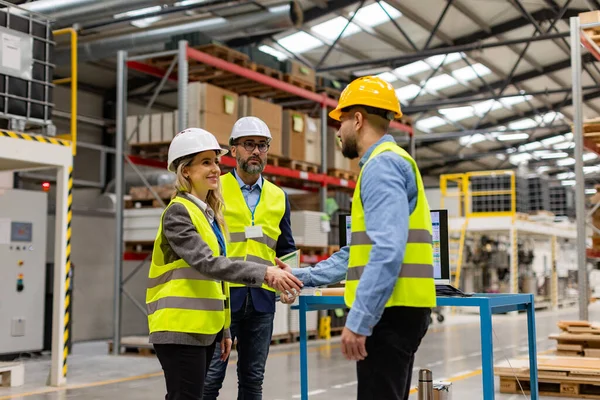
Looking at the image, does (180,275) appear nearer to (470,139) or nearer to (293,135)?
(293,135)

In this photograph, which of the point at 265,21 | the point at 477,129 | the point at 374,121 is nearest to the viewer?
the point at 374,121

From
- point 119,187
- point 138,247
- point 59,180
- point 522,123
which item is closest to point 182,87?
point 119,187

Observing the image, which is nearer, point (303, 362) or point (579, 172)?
point (303, 362)

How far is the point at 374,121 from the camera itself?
3.15m

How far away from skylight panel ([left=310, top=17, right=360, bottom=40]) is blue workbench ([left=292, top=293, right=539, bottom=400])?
13.0 meters

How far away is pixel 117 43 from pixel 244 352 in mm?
10041

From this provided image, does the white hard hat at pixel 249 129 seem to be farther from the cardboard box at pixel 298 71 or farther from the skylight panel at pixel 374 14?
the skylight panel at pixel 374 14

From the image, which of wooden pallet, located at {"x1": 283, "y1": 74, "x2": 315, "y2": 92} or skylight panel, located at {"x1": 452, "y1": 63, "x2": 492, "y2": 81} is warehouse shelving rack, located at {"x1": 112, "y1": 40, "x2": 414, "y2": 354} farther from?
skylight panel, located at {"x1": 452, "y1": 63, "x2": 492, "y2": 81}

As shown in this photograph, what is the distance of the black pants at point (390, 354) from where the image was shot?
2910 millimetres

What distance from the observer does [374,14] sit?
1708cm

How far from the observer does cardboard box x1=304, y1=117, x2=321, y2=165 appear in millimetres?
13102

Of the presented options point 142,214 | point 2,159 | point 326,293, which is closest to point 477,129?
point 142,214

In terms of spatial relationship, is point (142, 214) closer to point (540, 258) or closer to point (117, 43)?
point (117, 43)

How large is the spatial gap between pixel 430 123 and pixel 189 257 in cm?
2481
